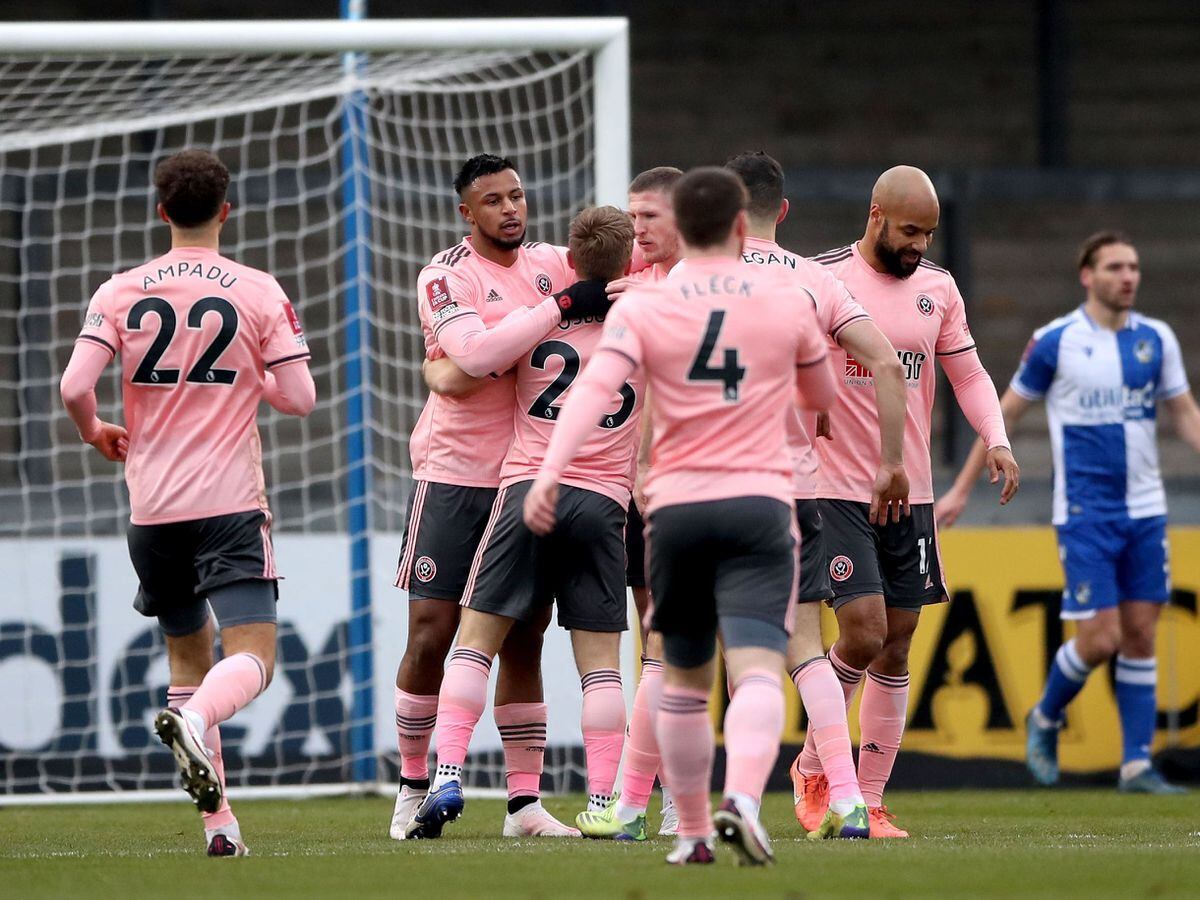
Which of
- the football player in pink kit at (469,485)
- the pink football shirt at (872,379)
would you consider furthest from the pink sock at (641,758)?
the pink football shirt at (872,379)

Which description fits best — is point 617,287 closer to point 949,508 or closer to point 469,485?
point 469,485

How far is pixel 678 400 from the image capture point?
4.83 metres

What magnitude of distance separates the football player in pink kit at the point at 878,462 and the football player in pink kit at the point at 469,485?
3.28 ft

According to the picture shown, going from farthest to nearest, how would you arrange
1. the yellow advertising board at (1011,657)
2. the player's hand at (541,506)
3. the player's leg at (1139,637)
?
the yellow advertising board at (1011,657) < the player's leg at (1139,637) < the player's hand at (541,506)

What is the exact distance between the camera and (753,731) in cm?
474

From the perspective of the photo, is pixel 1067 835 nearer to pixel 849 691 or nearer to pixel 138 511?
pixel 849 691

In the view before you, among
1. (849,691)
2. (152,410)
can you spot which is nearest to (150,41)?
(152,410)

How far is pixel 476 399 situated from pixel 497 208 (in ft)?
2.10

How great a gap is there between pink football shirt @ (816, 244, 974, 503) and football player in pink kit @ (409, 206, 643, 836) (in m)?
0.75

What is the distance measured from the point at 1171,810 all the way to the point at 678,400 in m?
3.88

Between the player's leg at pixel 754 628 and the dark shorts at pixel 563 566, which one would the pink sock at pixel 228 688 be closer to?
Result: the dark shorts at pixel 563 566

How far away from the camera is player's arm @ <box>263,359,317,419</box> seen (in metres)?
5.80

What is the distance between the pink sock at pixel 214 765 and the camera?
543 cm

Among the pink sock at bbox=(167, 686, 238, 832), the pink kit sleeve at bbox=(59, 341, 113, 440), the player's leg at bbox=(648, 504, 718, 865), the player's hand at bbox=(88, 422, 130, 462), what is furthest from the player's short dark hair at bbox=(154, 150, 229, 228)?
the player's leg at bbox=(648, 504, 718, 865)
